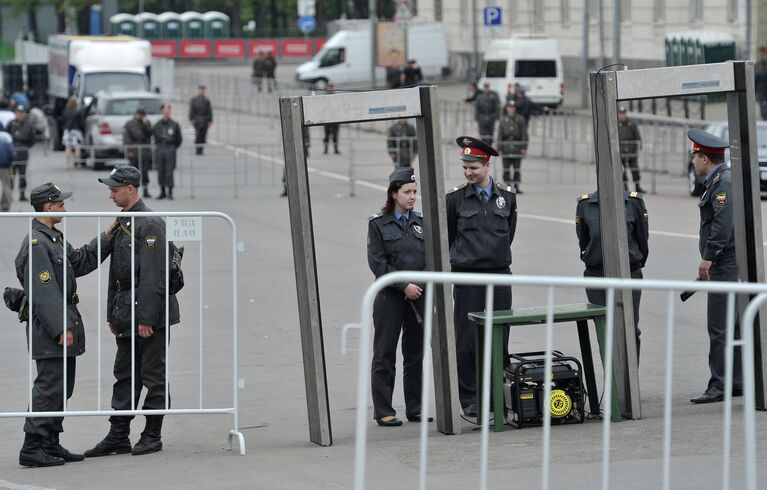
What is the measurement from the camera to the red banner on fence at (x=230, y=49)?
7681 centimetres

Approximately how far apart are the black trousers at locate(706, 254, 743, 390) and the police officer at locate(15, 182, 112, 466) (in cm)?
385

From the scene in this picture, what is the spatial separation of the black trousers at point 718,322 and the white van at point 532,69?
3501cm

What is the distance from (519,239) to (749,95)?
10.5 m

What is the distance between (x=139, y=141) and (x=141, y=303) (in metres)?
19.0

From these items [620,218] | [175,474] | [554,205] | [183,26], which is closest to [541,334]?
[620,218]

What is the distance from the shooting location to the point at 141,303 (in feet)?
26.6

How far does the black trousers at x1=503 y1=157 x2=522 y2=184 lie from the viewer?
87.5 ft

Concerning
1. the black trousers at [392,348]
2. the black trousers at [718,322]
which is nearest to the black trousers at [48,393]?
the black trousers at [392,348]

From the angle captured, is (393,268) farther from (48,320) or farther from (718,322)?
(48,320)

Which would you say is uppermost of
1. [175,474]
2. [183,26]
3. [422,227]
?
[183,26]

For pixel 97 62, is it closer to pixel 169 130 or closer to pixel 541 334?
pixel 169 130

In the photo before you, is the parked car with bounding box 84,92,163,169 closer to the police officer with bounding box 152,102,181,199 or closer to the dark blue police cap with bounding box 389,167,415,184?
the police officer with bounding box 152,102,181,199

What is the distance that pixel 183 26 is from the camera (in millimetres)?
79125

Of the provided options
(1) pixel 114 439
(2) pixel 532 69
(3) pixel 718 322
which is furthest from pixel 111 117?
(3) pixel 718 322
